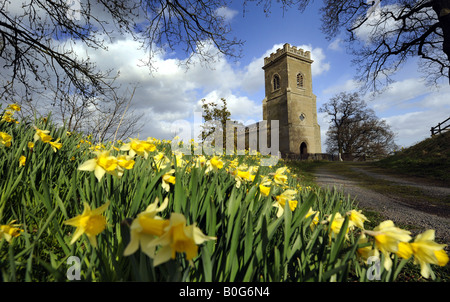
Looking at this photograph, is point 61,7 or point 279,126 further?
point 279,126

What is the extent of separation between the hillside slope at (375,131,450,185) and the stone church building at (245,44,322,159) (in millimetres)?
13171

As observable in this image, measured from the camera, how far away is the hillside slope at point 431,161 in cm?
832

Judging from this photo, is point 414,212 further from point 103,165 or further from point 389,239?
point 103,165

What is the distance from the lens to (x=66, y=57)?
4328mm

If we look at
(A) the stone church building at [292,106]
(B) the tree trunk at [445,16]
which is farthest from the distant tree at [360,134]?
(B) the tree trunk at [445,16]

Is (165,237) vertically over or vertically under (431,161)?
under

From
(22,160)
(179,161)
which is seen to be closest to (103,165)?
(179,161)

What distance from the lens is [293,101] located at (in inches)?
1058

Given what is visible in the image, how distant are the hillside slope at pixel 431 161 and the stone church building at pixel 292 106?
13171 millimetres

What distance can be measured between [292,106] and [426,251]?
2832 centimetres
